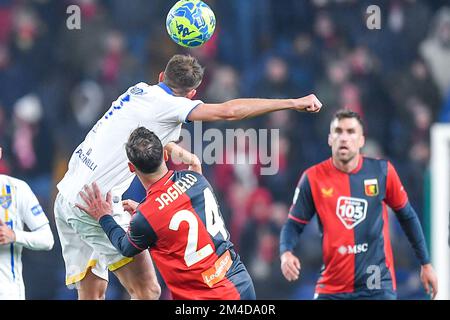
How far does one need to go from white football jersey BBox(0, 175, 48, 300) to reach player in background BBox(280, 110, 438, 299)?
192 cm

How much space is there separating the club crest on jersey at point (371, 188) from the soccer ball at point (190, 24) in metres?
1.78

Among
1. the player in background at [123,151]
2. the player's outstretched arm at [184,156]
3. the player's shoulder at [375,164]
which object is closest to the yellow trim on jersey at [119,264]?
the player in background at [123,151]

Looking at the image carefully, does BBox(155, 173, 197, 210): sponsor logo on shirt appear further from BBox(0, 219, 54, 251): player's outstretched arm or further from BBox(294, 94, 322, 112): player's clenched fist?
BBox(0, 219, 54, 251): player's outstretched arm

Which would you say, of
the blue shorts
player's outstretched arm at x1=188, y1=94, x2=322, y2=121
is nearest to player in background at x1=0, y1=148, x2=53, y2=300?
player's outstretched arm at x1=188, y1=94, x2=322, y2=121

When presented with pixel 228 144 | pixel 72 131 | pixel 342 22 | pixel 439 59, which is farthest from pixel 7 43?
pixel 439 59

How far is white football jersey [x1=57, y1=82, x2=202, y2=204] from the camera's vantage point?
715cm

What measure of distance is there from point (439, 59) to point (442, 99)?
536 mm

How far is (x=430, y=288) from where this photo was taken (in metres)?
8.22

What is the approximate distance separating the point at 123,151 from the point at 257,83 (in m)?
5.28

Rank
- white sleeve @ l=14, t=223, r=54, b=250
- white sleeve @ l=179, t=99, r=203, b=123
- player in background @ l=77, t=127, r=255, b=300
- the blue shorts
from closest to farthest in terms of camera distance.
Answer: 1. player in background @ l=77, t=127, r=255, b=300
2. white sleeve @ l=179, t=99, r=203, b=123
3. white sleeve @ l=14, t=223, r=54, b=250
4. the blue shorts

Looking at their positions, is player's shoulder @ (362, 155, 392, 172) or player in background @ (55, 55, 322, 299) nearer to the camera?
player in background @ (55, 55, 322, 299)

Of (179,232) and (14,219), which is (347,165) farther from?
(14,219)
